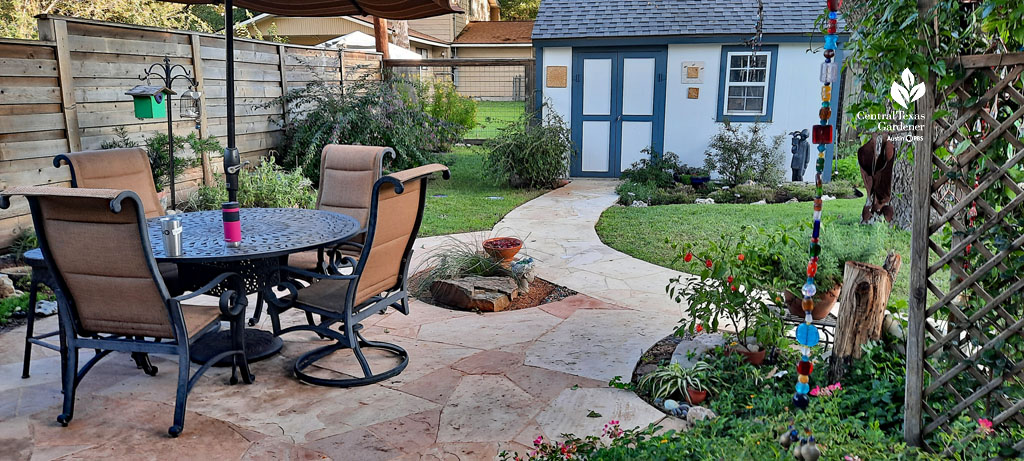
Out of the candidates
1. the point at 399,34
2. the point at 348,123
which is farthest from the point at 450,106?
the point at 348,123

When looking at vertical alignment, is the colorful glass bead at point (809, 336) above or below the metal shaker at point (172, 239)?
below

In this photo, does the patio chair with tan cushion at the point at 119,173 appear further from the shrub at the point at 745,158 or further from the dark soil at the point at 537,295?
the shrub at the point at 745,158

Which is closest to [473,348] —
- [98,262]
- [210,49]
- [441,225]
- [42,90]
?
[98,262]

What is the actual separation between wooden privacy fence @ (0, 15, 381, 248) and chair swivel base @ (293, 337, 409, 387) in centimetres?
340

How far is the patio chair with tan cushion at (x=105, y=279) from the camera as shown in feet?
9.00

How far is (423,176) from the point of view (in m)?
3.57

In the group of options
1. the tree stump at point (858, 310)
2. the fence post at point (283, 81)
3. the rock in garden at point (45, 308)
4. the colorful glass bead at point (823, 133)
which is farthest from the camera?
the fence post at point (283, 81)

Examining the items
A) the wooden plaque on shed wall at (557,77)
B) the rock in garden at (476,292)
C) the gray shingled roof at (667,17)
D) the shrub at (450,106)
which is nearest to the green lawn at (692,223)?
the rock in garden at (476,292)

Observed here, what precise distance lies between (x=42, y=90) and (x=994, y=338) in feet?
21.3

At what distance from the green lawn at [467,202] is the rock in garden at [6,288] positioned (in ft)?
10.7

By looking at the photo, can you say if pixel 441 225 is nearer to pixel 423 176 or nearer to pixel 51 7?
pixel 423 176

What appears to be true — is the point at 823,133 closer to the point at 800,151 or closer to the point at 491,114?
the point at 800,151

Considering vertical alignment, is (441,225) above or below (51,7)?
below

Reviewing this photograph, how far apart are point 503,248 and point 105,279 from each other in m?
2.83
